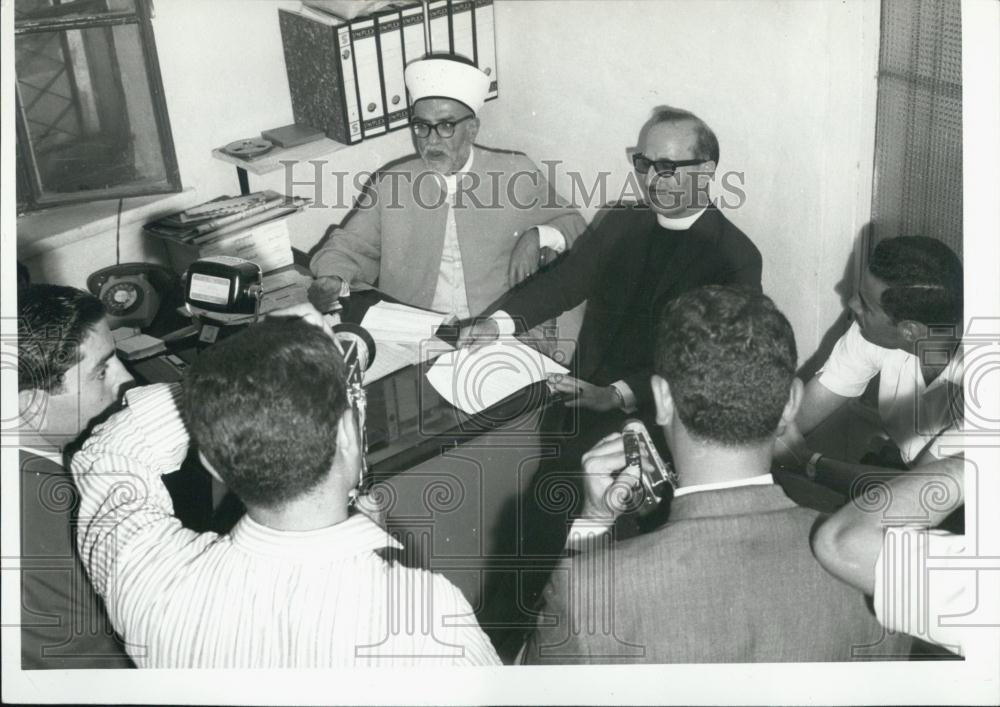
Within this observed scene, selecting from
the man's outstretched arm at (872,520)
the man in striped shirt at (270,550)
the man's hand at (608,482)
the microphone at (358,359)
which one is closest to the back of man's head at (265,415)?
the man in striped shirt at (270,550)

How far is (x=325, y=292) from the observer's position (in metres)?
1.89

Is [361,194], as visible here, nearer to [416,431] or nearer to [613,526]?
[416,431]

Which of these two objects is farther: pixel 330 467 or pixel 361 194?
pixel 361 194

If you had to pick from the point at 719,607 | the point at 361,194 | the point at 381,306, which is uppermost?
the point at 361,194

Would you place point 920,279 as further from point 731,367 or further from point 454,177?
point 454,177

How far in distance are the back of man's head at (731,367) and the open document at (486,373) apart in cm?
42

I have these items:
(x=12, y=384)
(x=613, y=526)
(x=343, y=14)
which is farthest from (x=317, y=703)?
(x=343, y=14)

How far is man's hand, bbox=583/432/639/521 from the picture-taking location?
4.15ft

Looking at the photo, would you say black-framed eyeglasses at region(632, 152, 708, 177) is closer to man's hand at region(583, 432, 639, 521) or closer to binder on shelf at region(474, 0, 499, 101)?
binder on shelf at region(474, 0, 499, 101)

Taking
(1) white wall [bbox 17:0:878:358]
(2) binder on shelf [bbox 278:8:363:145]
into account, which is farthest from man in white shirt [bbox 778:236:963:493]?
(2) binder on shelf [bbox 278:8:363:145]

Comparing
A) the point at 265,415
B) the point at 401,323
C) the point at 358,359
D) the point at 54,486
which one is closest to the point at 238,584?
the point at 265,415

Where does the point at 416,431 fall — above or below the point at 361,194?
below

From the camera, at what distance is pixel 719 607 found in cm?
115

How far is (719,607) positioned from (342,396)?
0.56 m
